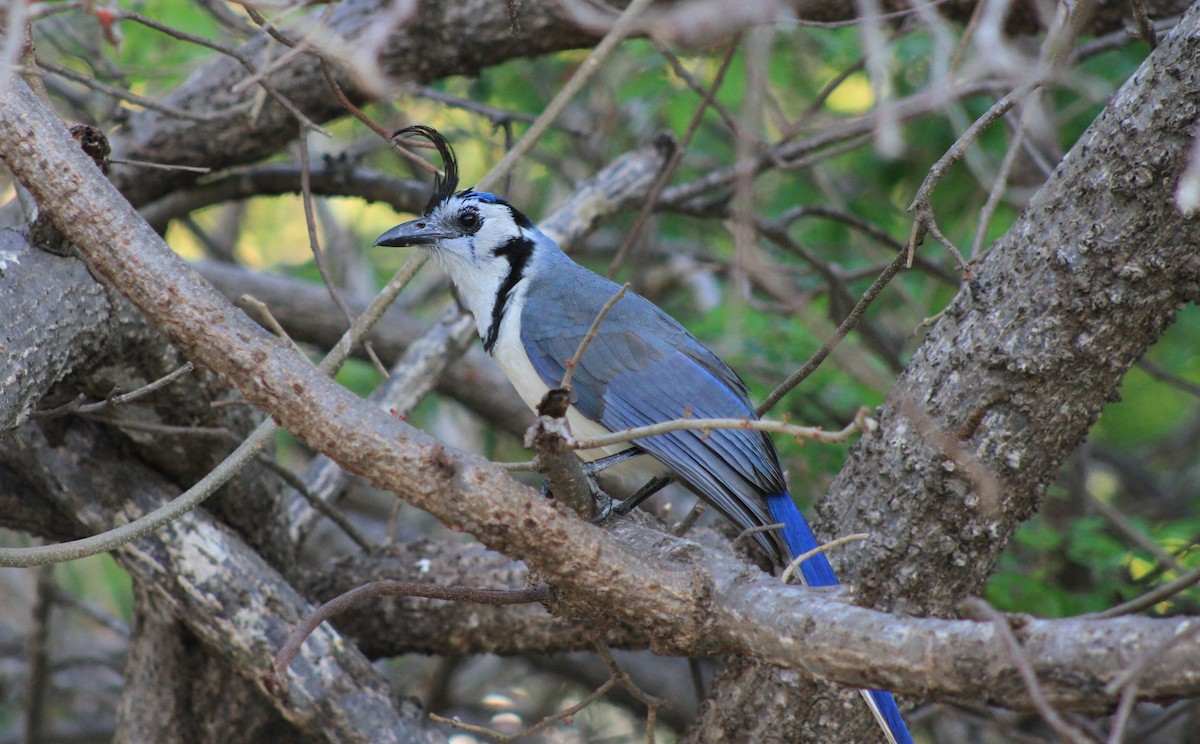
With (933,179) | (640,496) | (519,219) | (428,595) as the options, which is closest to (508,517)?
(428,595)

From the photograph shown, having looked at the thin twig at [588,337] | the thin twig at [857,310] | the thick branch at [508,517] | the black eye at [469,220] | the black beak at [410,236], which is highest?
the black eye at [469,220]

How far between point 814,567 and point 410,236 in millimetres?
1698

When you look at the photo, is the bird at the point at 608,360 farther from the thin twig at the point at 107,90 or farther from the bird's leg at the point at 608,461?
the thin twig at the point at 107,90

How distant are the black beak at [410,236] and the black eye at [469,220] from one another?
0.08 metres

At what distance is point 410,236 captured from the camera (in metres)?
3.55

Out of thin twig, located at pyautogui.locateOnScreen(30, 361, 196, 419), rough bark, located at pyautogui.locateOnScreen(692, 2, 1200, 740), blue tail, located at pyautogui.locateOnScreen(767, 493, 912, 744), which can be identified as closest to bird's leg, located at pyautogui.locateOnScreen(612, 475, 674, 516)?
blue tail, located at pyautogui.locateOnScreen(767, 493, 912, 744)

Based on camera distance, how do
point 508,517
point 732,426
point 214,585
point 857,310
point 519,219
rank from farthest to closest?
point 519,219, point 214,585, point 857,310, point 508,517, point 732,426

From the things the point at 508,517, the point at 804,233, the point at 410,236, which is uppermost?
the point at 804,233

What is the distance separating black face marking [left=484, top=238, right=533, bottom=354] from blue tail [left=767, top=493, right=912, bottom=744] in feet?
3.29

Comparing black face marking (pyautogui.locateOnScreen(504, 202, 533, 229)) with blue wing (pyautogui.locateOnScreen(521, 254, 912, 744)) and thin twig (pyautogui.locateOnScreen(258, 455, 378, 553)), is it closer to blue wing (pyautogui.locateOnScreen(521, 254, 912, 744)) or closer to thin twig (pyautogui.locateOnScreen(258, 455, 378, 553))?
blue wing (pyautogui.locateOnScreen(521, 254, 912, 744))

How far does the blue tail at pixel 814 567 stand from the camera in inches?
99.3

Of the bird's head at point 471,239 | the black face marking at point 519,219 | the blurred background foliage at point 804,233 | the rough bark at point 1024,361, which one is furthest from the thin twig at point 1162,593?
the black face marking at point 519,219

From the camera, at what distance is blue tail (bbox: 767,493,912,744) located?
2.52 meters

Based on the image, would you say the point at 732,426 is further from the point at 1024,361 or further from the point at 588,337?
the point at 1024,361
